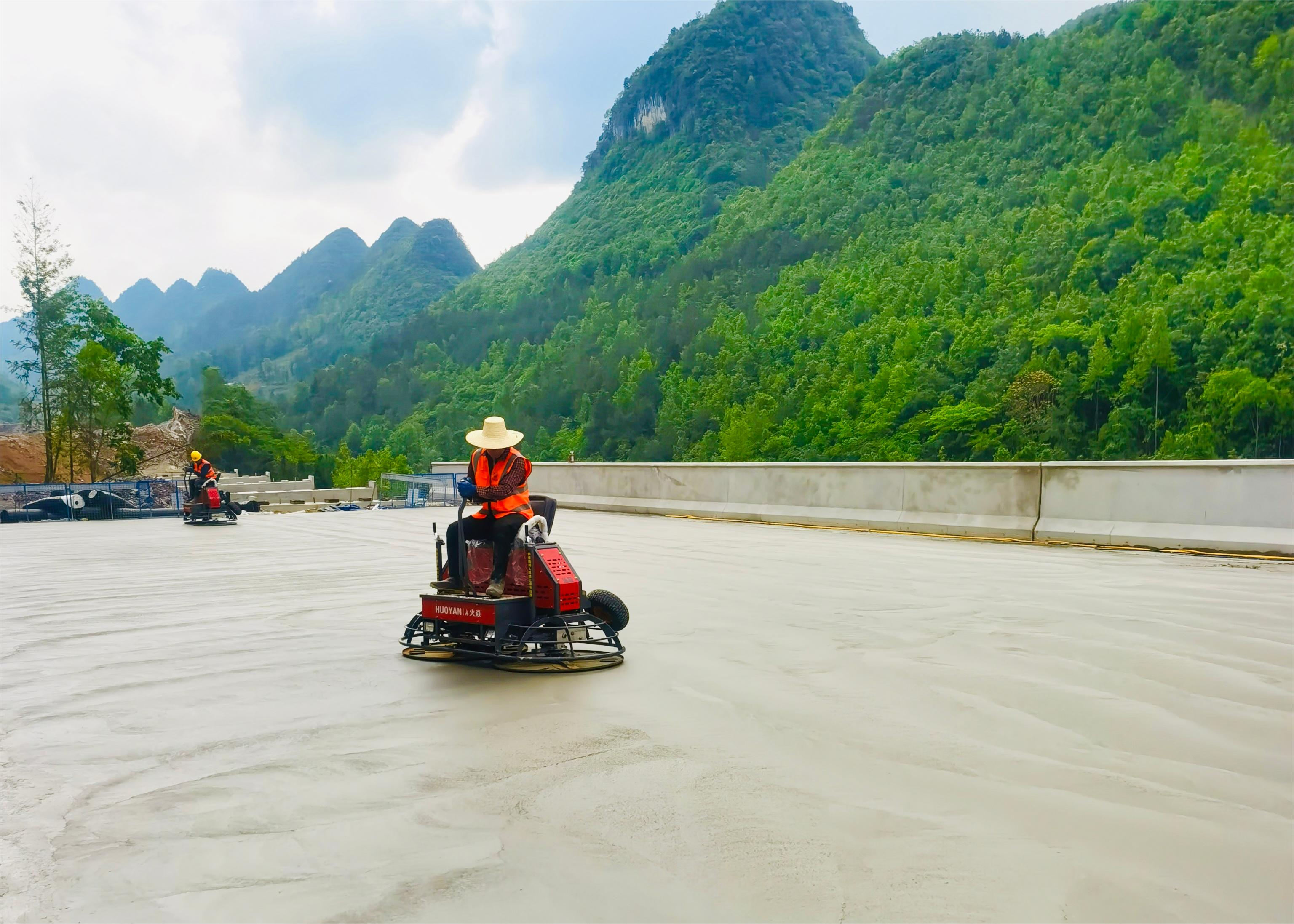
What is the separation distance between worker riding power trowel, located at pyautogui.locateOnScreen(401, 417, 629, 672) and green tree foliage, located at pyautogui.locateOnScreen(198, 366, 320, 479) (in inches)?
3346

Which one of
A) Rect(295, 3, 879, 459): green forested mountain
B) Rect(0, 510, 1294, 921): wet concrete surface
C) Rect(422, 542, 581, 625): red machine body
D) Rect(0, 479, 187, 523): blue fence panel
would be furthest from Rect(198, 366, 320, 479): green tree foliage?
Rect(0, 510, 1294, 921): wet concrete surface

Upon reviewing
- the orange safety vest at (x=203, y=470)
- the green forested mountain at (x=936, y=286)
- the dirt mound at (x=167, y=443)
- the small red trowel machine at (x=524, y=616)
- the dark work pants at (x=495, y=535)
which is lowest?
the small red trowel machine at (x=524, y=616)

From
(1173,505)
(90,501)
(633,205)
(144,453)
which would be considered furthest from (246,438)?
(1173,505)

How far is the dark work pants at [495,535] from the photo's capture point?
7.61 meters

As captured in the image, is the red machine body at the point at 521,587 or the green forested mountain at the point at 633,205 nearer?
the red machine body at the point at 521,587

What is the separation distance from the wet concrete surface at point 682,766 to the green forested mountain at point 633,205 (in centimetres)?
10655

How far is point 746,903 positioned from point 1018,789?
1735mm

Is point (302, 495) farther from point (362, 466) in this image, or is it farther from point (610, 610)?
point (362, 466)

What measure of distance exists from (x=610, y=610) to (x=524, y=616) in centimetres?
67

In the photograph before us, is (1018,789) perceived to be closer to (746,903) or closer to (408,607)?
(746,903)

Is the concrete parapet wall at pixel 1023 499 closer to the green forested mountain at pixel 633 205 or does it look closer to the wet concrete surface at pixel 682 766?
the wet concrete surface at pixel 682 766

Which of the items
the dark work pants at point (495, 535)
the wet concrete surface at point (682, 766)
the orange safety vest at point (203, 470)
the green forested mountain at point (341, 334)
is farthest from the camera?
the green forested mountain at point (341, 334)

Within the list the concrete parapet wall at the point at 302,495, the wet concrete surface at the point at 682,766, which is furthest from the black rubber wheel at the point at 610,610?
the concrete parapet wall at the point at 302,495

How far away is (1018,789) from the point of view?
181 inches
